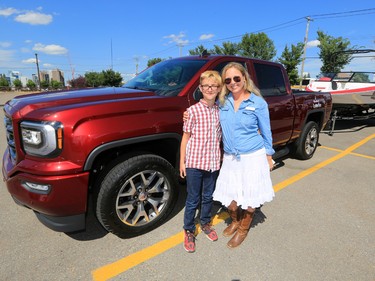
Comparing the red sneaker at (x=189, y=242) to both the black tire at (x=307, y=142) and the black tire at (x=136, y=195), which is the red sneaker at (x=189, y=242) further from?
the black tire at (x=307, y=142)

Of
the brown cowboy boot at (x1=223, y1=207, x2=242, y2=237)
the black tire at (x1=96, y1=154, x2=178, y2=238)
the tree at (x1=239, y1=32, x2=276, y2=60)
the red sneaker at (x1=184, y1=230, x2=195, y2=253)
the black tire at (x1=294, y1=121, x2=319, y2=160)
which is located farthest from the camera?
the tree at (x1=239, y1=32, x2=276, y2=60)

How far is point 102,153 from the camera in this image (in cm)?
240

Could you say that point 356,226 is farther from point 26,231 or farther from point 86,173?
point 26,231

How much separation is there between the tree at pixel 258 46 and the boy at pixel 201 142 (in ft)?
163

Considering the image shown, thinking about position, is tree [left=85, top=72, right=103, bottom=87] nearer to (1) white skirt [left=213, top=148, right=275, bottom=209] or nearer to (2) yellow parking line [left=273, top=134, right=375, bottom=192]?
(2) yellow parking line [left=273, top=134, right=375, bottom=192]

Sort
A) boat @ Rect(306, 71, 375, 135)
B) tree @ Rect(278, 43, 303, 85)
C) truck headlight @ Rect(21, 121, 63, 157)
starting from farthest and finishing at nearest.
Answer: tree @ Rect(278, 43, 303, 85)
boat @ Rect(306, 71, 375, 135)
truck headlight @ Rect(21, 121, 63, 157)

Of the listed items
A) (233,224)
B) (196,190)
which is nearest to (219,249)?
(233,224)

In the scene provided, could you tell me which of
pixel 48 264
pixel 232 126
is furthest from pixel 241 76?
pixel 48 264

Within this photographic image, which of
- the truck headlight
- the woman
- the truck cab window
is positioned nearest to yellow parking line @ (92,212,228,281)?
the woman

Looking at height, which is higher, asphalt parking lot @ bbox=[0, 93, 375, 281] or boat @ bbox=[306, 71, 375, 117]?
boat @ bbox=[306, 71, 375, 117]

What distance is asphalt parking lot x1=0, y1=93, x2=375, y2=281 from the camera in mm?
2262

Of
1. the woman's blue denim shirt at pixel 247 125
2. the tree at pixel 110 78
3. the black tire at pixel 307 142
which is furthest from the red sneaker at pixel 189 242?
the tree at pixel 110 78

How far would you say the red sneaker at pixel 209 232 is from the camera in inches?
107

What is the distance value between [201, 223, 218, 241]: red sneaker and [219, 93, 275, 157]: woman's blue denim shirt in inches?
34.6
